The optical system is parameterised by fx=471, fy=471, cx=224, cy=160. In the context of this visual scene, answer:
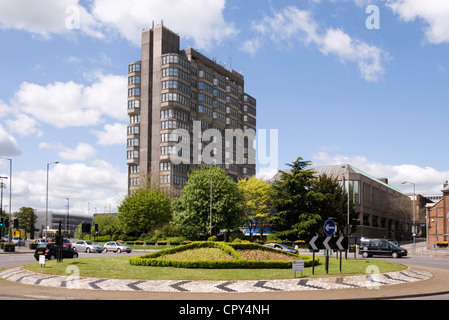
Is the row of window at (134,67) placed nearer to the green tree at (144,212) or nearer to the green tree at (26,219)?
the green tree at (144,212)

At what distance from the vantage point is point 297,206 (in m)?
73.1

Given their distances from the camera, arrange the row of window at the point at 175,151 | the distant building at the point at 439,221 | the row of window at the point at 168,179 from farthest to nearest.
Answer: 1. the row of window at the point at 168,179
2. the row of window at the point at 175,151
3. the distant building at the point at 439,221

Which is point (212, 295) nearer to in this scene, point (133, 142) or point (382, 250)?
point (382, 250)

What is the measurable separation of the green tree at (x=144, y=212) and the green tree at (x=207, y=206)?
10164 millimetres

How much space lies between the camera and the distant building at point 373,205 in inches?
3981

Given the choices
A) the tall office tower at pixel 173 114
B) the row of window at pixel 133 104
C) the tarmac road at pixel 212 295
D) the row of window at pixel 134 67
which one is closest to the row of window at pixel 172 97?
the tall office tower at pixel 173 114

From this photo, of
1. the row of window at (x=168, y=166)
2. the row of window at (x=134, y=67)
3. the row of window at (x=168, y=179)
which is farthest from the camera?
the row of window at (x=134, y=67)

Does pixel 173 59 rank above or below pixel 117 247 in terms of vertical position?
above

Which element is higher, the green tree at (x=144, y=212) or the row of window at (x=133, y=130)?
the row of window at (x=133, y=130)

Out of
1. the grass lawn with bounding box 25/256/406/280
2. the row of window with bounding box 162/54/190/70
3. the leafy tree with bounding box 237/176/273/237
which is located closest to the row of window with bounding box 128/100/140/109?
the row of window with bounding box 162/54/190/70

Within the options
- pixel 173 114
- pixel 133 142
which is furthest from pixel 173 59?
pixel 133 142

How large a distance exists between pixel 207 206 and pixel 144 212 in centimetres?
1503
